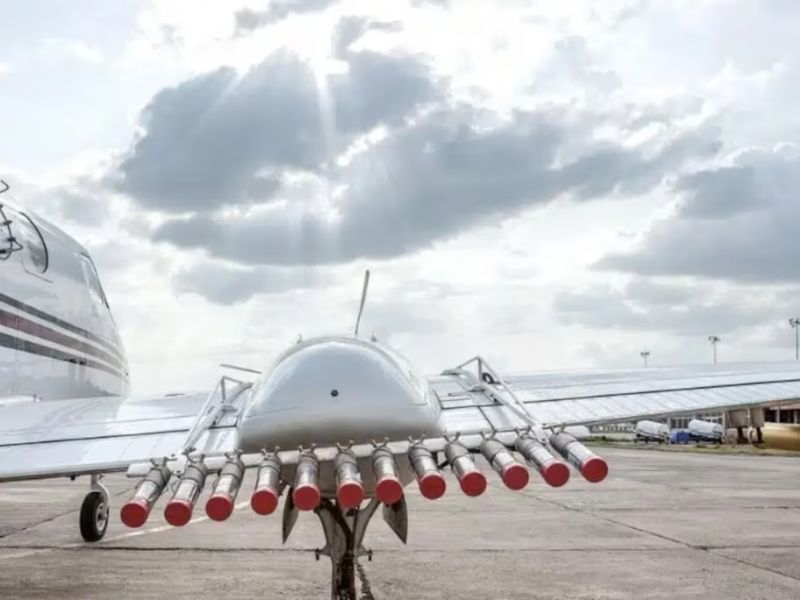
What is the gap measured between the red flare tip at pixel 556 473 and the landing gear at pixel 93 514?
9.99 metres

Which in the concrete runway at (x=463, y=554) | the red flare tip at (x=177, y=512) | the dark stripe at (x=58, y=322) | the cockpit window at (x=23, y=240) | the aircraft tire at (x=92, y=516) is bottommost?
the concrete runway at (x=463, y=554)

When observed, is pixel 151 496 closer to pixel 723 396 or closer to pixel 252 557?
pixel 723 396

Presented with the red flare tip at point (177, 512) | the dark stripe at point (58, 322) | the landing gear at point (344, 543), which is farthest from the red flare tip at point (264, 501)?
the dark stripe at point (58, 322)

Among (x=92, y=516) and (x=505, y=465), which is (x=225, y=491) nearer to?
(x=505, y=465)

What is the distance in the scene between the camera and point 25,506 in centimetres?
2042

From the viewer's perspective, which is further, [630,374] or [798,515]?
[798,515]

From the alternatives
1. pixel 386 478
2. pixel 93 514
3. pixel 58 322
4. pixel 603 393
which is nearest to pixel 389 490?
pixel 386 478

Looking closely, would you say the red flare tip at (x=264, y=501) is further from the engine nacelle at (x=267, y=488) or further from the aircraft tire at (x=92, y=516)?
the aircraft tire at (x=92, y=516)

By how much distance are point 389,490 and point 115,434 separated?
2.70 m

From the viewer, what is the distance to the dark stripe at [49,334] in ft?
33.2

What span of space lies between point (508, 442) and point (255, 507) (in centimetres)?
157

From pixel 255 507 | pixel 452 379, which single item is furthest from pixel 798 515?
pixel 255 507

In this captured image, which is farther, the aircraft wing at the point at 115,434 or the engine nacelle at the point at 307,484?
the aircraft wing at the point at 115,434

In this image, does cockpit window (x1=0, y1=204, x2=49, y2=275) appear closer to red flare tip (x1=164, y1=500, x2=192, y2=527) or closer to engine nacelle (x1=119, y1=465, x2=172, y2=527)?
engine nacelle (x1=119, y1=465, x2=172, y2=527)
